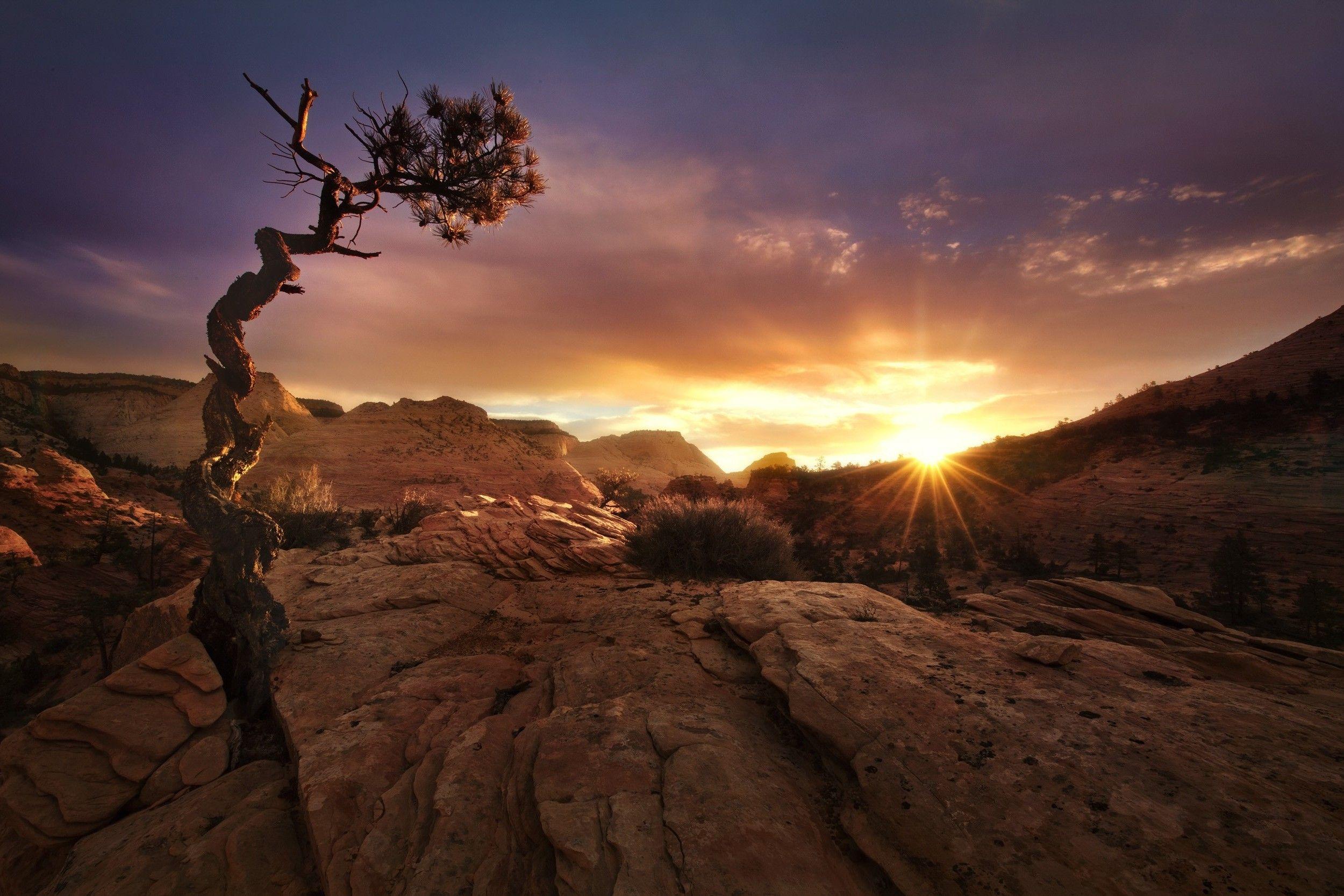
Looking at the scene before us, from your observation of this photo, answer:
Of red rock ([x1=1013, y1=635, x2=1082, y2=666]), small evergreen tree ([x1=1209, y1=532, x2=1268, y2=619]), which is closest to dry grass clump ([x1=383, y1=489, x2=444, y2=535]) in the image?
red rock ([x1=1013, y1=635, x2=1082, y2=666])

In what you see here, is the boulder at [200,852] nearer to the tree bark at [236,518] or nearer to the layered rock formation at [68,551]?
the tree bark at [236,518]

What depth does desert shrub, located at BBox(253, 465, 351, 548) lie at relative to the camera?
1145cm

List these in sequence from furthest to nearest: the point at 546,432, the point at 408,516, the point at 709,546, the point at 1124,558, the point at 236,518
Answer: the point at 546,432 < the point at 408,516 < the point at 1124,558 < the point at 709,546 < the point at 236,518

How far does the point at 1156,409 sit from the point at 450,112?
26.4 meters

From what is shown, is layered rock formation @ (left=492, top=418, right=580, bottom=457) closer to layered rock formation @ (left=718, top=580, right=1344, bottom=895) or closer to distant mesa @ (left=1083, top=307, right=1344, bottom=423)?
distant mesa @ (left=1083, top=307, right=1344, bottom=423)

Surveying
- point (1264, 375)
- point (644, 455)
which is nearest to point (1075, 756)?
point (1264, 375)

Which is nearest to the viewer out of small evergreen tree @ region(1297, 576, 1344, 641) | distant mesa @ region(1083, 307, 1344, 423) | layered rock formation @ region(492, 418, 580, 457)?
small evergreen tree @ region(1297, 576, 1344, 641)

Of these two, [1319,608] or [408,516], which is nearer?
[1319,608]

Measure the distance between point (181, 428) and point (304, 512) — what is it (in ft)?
151

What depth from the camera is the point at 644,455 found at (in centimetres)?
7925

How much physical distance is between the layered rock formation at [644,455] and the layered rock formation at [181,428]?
105ft

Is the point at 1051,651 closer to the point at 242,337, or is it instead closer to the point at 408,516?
the point at 242,337

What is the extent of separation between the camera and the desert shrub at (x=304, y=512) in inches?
451

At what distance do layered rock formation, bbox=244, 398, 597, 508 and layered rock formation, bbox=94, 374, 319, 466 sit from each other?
19.2 feet
